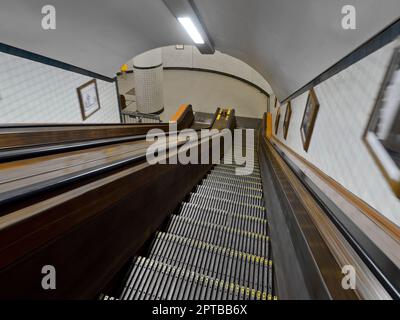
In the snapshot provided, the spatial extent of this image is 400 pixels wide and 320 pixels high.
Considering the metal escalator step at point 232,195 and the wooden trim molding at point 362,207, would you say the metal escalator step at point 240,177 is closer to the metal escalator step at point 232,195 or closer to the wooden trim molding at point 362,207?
the metal escalator step at point 232,195

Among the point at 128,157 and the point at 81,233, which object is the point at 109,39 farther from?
the point at 81,233

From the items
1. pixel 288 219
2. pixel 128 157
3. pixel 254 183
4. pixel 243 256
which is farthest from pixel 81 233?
pixel 254 183

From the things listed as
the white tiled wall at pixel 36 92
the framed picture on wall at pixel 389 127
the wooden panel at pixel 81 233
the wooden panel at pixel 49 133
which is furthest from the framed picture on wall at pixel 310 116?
the white tiled wall at pixel 36 92

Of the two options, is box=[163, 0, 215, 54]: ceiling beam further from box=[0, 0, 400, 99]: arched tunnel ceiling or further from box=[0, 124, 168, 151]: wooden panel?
box=[0, 124, 168, 151]: wooden panel

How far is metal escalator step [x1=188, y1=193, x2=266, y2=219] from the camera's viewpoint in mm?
2381

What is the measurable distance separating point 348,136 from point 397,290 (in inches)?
66.5

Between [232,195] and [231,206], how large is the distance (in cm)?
37

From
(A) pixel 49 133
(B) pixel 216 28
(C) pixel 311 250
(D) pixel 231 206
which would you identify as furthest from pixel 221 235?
(B) pixel 216 28

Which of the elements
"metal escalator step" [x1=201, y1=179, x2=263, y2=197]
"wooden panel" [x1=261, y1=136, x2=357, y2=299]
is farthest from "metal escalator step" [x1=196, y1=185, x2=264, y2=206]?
"wooden panel" [x1=261, y1=136, x2=357, y2=299]

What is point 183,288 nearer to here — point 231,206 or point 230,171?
point 231,206

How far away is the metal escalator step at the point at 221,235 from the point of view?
5.80 feet

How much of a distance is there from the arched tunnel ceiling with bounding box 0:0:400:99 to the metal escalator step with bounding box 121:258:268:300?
1995 mm

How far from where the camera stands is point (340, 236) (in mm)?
1042

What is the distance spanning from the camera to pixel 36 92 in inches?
157
